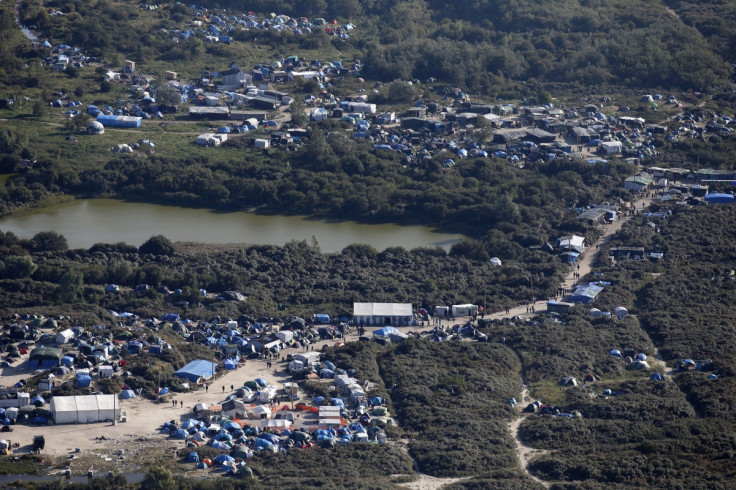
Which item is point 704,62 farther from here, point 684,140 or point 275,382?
point 275,382

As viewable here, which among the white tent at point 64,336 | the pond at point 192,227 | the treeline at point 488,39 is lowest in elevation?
the pond at point 192,227

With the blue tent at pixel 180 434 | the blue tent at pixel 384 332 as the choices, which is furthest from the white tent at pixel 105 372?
the blue tent at pixel 384 332

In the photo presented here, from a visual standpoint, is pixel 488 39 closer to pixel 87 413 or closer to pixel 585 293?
pixel 585 293

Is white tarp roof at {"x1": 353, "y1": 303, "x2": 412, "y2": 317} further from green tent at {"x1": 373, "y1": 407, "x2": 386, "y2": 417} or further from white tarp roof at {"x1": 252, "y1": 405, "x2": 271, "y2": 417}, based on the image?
white tarp roof at {"x1": 252, "y1": 405, "x2": 271, "y2": 417}

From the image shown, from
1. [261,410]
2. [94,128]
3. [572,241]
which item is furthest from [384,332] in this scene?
[94,128]

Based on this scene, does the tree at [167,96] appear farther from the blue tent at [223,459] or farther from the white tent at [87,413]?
the blue tent at [223,459]
